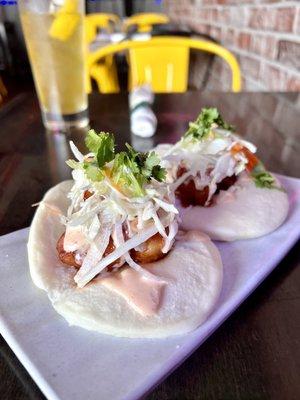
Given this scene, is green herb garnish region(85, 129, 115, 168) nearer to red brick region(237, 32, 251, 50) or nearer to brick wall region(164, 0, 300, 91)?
brick wall region(164, 0, 300, 91)

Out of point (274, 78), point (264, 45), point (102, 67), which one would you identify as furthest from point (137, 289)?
point (102, 67)

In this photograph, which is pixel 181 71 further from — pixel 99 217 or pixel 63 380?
pixel 63 380

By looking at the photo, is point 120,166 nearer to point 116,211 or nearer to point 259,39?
point 116,211

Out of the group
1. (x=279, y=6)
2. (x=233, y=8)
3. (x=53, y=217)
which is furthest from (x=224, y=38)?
(x=53, y=217)

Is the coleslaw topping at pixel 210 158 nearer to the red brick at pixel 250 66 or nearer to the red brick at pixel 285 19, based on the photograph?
the red brick at pixel 285 19

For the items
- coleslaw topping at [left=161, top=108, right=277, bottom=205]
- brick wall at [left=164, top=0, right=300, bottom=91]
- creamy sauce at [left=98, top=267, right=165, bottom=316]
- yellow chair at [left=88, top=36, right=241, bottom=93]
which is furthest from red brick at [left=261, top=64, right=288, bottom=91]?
creamy sauce at [left=98, top=267, right=165, bottom=316]

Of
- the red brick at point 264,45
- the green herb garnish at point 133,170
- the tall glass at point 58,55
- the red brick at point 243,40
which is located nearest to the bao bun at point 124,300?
the green herb garnish at point 133,170
